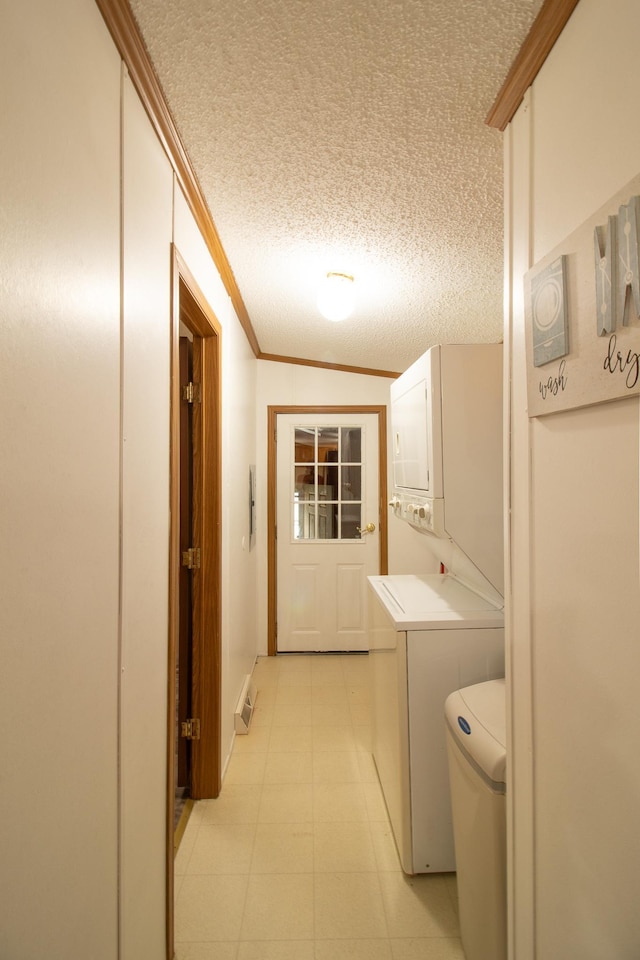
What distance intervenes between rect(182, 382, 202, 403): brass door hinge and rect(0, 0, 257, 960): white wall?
828mm

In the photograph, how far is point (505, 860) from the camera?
122 cm

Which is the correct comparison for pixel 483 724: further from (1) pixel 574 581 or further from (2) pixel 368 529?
(2) pixel 368 529

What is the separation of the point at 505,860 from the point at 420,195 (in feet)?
6.17


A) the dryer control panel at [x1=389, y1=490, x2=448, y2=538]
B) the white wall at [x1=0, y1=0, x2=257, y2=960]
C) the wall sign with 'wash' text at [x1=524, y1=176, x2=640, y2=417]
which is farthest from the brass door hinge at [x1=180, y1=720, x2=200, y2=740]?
the wall sign with 'wash' text at [x1=524, y1=176, x2=640, y2=417]

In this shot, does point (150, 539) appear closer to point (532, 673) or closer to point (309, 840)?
point (532, 673)

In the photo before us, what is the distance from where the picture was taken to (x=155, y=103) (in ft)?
3.98

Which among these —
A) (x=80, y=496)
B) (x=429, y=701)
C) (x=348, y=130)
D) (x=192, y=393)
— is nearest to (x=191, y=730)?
(x=429, y=701)

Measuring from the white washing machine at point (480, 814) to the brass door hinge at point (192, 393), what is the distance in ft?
5.17

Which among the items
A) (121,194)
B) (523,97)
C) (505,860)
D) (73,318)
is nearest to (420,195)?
(523,97)

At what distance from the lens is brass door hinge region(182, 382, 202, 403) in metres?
2.23

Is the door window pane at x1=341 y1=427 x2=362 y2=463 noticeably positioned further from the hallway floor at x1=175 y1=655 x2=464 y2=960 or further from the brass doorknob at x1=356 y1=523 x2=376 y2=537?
the hallway floor at x1=175 y1=655 x2=464 y2=960

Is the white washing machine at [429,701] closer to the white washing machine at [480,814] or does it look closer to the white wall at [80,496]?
the white washing machine at [480,814]

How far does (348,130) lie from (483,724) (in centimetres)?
164

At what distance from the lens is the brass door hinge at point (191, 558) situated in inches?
88.3
